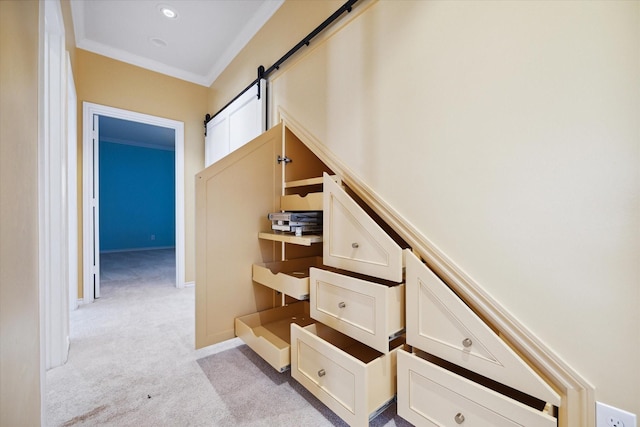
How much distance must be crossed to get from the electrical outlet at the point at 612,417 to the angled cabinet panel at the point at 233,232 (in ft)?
5.13

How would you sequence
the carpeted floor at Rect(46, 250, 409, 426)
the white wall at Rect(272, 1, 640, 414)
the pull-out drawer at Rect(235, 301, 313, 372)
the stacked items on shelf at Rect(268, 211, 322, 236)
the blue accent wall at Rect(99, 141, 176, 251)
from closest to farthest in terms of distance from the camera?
the white wall at Rect(272, 1, 640, 414)
the carpeted floor at Rect(46, 250, 409, 426)
the pull-out drawer at Rect(235, 301, 313, 372)
the stacked items on shelf at Rect(268, 211, 322, 236)
the blue accent wall at Rect(99, 141, 176, 251)

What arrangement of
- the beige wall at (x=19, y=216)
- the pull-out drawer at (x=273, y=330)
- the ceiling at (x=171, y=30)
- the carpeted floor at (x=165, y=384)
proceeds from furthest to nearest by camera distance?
the ceiling at (x=171, y=30)
the pull-out drawer at (x=273, y=330)
the carpeted floor at (x=165, y=384)
the beige wall at (x=19, y=216)

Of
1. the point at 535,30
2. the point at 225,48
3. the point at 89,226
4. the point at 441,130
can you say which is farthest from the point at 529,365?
the point at 89,226

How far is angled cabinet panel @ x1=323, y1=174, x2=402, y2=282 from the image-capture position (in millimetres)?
1075

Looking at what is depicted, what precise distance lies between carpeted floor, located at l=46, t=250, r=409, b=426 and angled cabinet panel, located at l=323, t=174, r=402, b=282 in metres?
0.66

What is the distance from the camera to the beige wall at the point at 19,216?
0.62m

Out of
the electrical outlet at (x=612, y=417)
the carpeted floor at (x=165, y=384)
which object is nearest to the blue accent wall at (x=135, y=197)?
the carpeted floor at (x=165, y=384)

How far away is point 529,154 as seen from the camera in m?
0.89

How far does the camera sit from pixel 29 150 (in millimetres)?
820

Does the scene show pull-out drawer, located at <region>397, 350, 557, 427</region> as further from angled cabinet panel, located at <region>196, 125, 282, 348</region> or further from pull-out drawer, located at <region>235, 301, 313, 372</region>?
angled cabinet panel, located at <region>196, 125, 282, 348</region>

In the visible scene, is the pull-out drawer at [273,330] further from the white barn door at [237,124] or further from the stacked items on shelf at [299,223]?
the white barn door at [237,124]

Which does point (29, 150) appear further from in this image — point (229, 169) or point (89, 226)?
point (89, 226)

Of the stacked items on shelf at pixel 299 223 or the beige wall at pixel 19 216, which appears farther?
the stacked items on shelf at pixel 299 223

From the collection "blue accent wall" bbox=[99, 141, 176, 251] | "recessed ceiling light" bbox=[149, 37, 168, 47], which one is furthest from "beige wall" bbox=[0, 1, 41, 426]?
"blue accent wall" bbox=[99, 141, 176, 251]
